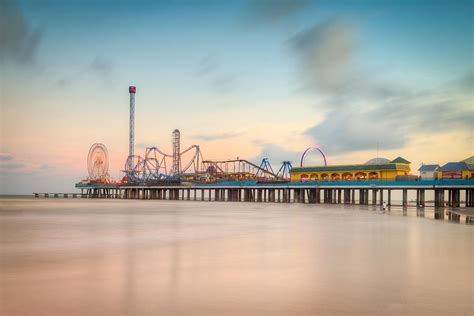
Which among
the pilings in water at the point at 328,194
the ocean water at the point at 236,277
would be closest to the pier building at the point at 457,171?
the pilings in water at the point at 328,194

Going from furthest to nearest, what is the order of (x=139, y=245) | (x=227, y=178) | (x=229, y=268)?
(x=227, y=178), (x=139, y=245), (x=229, y=268)

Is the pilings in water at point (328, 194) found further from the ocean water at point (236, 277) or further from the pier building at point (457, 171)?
the ocean water at point (236, 277)

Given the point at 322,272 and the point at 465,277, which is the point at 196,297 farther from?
the point at 465,277

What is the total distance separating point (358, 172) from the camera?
61.2 metres

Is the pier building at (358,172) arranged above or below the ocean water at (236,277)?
above

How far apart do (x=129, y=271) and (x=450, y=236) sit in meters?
13.7

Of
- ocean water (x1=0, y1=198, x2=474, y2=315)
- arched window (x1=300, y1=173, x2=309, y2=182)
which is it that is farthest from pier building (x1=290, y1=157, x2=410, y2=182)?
ocean water (x1=0, y1=198, x2=474, y2=315)

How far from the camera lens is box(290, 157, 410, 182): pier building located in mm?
57438

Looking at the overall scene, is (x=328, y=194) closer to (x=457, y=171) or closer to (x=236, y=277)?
(x=457, y=171)

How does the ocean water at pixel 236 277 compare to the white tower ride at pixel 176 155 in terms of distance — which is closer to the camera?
the ocean water at pixel 236 277

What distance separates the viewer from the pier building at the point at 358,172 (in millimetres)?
57438

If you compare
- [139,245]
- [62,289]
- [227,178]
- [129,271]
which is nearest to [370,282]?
[129,271]

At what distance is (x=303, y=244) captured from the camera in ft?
46.6

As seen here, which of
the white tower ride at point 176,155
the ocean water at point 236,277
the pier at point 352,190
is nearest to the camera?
the ocean water at point 236,277
